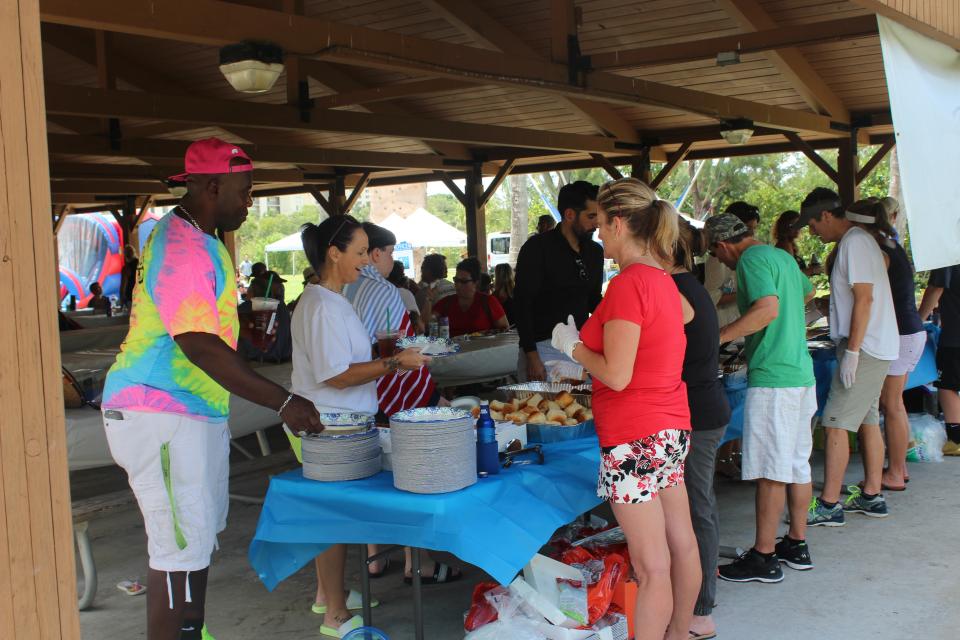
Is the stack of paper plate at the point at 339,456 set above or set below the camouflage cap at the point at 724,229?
below

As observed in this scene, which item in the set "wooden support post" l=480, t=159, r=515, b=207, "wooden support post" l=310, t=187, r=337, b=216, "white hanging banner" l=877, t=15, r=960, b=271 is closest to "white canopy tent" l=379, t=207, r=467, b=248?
"wooden support post" l=310, t=187, r=337, b=216

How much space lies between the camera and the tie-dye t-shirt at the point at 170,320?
94.5 inches

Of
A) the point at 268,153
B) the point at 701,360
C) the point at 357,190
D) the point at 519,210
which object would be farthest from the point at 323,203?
the point at 519,210

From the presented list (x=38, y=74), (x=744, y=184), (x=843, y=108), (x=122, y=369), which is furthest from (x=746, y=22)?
(x=744, y=184)

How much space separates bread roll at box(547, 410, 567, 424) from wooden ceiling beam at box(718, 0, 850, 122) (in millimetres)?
5581

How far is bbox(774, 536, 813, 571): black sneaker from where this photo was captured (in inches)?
159

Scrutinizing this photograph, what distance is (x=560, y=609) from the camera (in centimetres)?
308

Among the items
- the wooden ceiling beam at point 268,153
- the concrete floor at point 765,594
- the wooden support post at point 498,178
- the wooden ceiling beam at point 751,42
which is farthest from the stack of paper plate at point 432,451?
the wooden support post at point 498,178

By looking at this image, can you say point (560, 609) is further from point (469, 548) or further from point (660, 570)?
point (469, 548)

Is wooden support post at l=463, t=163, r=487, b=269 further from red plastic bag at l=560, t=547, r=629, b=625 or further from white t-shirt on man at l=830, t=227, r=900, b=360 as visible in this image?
red plastic bag at l=560, t=547, r=629, b=625

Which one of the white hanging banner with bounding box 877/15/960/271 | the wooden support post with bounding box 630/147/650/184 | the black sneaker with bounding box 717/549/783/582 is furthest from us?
the wooden support post with bounding box 630/147/650/184

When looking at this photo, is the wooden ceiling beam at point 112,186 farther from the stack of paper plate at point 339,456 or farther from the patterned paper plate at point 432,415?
the patterned paper plate at point 432,415

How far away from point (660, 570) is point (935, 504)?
2950 millimetres

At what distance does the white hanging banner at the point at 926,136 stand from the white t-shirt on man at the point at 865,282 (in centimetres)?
34
